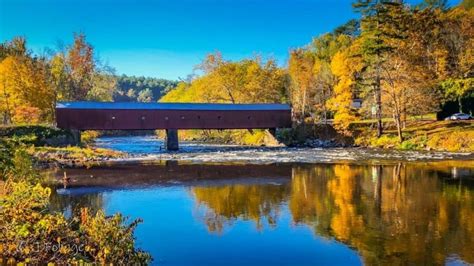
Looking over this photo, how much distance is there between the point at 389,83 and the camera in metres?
40.2

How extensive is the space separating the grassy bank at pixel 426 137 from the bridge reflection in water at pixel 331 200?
9.51 m

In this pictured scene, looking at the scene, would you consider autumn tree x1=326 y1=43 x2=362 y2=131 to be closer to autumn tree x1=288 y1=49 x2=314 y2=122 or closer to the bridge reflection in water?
autumn tree x1=288 y1=49 x2=314 y2=122

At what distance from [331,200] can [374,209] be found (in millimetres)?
1878

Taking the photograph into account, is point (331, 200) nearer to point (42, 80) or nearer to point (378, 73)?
A: point (378, 73)

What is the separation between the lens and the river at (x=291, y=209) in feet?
31.9

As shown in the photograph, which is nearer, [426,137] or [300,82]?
[426,137]

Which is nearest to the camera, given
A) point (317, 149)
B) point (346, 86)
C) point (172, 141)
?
point (317, 149)

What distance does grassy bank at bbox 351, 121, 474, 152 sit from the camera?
Result: 3459 centimetres

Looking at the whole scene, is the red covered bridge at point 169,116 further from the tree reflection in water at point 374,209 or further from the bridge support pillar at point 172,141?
the tree reflection in water at point 374,209

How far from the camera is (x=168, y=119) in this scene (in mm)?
42688

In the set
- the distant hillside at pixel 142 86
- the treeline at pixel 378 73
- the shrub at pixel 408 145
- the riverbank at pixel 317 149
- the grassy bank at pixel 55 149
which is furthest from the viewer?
the distant hillside at pixel 142 86

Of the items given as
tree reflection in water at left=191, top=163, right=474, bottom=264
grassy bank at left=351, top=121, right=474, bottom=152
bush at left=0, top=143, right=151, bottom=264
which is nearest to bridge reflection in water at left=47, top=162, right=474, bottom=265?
tree reflection in water at left=191, top=163, right=474, bottom=264

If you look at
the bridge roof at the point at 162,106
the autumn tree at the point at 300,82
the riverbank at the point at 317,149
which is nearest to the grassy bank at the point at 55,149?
the riverbank at the point at 317,149

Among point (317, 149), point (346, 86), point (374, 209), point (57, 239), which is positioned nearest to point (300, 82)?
point (346, 86)
